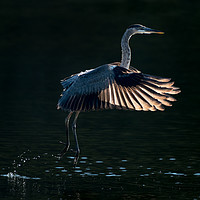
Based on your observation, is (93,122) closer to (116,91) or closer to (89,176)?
(89,176)

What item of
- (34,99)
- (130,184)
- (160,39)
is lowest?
(130,184)

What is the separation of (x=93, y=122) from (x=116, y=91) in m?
7.16

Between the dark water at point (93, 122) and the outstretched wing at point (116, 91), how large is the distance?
61.0 inches

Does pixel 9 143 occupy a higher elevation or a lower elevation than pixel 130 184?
higher

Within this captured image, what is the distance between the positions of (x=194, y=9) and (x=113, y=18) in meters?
5.86

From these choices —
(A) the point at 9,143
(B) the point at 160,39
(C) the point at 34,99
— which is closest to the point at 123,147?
(A) the point at 9,143

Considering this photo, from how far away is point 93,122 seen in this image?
19094 mm

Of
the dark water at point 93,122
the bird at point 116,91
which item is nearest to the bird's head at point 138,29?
the bird at point 116,91

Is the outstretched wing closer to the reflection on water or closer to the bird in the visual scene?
the bird

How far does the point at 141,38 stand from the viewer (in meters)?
41.9

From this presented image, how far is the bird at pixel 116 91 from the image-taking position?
11.4 metres

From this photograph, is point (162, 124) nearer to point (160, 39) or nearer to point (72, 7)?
point (160, 39)

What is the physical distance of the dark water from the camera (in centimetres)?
1236

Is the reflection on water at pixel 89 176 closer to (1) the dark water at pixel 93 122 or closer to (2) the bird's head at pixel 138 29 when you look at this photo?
(1) the dark water at pixel 93 122
